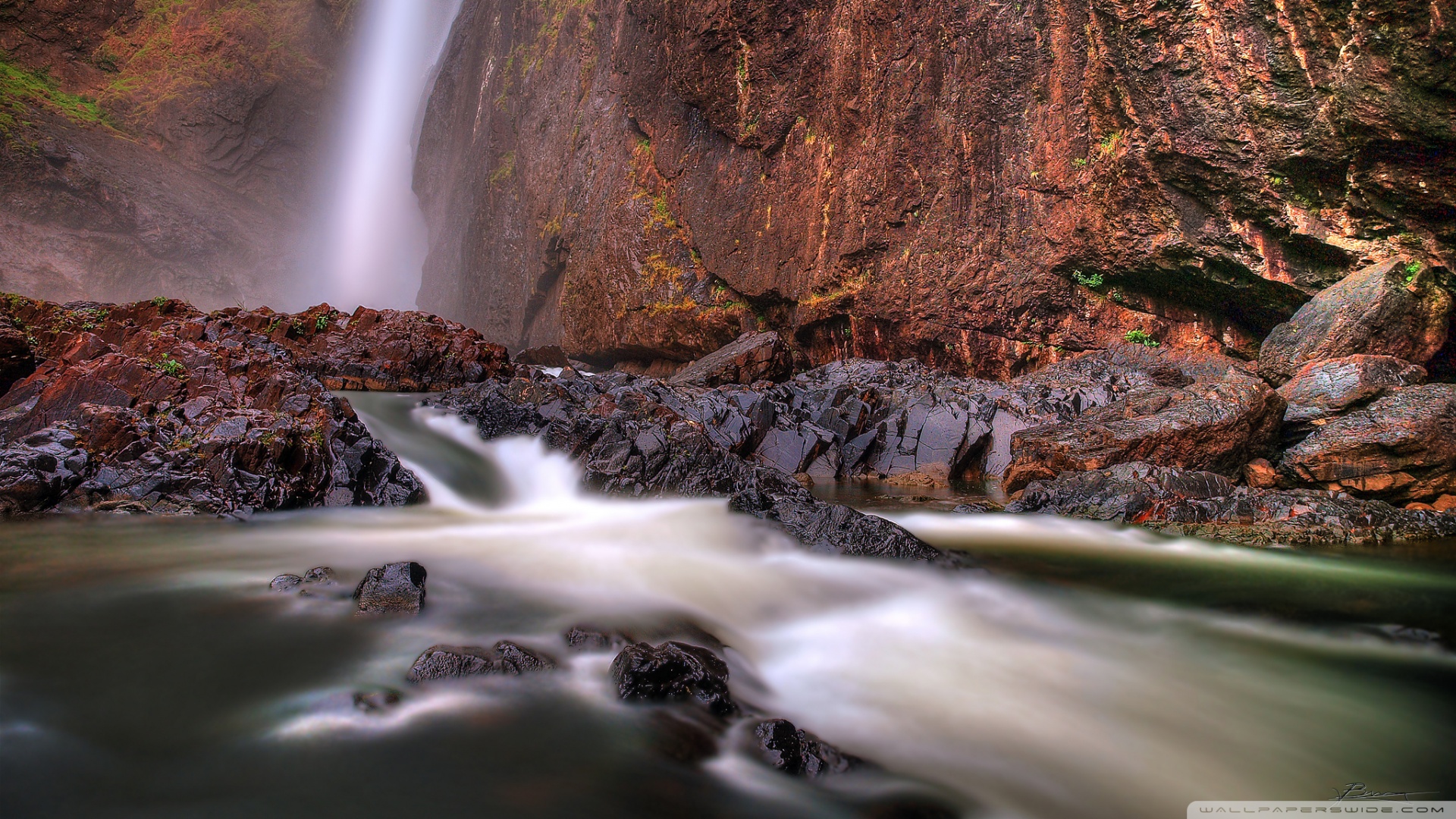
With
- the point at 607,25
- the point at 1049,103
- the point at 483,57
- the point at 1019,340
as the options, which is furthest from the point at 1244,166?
the point at 483,57

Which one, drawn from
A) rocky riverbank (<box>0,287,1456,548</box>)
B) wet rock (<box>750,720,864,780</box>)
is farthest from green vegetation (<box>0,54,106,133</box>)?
wet rock (<box>750,720,864,780</box>)

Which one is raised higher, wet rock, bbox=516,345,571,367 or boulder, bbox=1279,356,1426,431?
boulder, bbox=1279,356,1426,431

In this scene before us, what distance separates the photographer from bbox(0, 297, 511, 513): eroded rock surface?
544cm

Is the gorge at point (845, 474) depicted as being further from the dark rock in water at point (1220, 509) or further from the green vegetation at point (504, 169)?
the green vegetation at point (504, 169)

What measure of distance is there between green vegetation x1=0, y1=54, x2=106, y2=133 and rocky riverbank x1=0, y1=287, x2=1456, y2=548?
28283 millimetres

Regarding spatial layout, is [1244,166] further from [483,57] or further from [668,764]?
[483,57]

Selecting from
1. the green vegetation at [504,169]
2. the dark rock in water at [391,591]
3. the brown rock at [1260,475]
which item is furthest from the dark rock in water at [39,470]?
the green vegetation at [504,169]

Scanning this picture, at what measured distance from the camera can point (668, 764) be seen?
87.2 inches

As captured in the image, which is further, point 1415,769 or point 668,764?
point 1415,769

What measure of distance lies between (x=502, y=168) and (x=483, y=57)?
23.4 feet

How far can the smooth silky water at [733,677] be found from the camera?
6.78ft

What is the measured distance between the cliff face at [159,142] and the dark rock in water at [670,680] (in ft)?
124

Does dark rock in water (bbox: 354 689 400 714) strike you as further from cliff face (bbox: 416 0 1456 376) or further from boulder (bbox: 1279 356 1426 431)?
cliff face (bbox: 416 0 1456 376)
